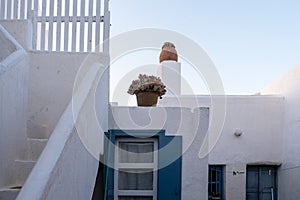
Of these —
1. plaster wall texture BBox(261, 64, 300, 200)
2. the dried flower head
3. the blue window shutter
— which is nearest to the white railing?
the dried flower head

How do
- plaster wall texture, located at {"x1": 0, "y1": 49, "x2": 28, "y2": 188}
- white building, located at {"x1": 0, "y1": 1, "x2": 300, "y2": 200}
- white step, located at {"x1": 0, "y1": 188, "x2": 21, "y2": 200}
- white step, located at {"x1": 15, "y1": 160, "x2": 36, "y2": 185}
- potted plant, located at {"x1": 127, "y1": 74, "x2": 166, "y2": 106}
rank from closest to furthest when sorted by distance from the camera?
white step, located at {"x1": 0, "y1": 188, "x2": 21, "y2": 200} → white building, located at {"x1": 0, "y1": 1, "x2": 300, "y2": 200} → plaster wall texture, located at {"x1": 0, "y1": 49, "x2": 28, "y2": 188} → white step, located at {"x1": 15, "y1": 160, "x2": 36, "y2": 185} → potted plant, located at {"x1": 127, "y1": 74, "x2": 166, "y2": 106}

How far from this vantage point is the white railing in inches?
184


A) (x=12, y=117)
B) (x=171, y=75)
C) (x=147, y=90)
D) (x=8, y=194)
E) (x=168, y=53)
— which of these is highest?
(x=168, y=53)

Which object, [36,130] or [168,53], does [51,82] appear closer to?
[36,130]

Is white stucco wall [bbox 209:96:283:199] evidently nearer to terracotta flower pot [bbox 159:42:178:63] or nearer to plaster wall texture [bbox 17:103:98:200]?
terracotta flower pot [bbox 159:42:178:63]

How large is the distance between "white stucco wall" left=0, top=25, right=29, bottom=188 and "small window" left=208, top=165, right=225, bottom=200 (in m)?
5.79

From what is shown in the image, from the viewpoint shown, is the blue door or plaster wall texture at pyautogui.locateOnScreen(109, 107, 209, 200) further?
the blue door

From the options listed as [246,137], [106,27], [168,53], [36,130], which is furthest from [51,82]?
[246,137]

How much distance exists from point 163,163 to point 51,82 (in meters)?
1.71

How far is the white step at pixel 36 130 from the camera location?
3.91 meters

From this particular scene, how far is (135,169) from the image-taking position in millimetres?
4863

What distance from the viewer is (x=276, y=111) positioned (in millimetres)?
8508

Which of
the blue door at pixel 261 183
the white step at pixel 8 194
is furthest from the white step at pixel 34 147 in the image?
the blue door at pixel 261 183

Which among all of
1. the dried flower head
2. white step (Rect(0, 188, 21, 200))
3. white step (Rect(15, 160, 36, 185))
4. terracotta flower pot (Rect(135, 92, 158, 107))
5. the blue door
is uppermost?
the dried flower head
